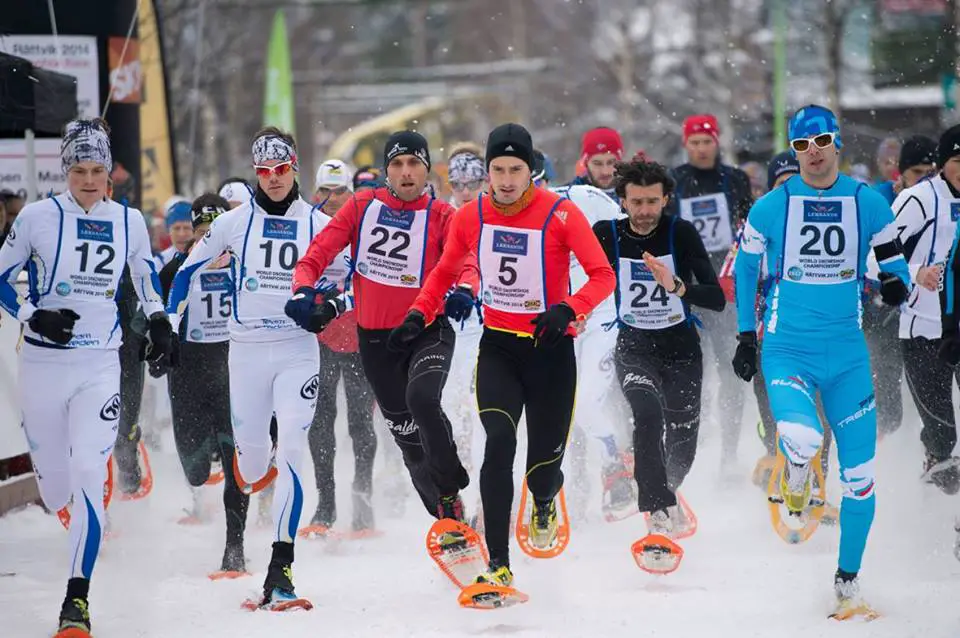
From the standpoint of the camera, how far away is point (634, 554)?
8.31 metres

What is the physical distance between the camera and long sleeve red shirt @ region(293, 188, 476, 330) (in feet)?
27.9

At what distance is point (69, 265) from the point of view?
7.70 m

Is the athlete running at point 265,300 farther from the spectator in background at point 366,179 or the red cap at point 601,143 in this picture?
the red cap at point 601,143

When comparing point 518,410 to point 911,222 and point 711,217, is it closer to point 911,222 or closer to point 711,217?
point 911,222

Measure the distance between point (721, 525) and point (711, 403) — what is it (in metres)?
4.49

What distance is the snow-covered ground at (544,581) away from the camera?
24.0ft

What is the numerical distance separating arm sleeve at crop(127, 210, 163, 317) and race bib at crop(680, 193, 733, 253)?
16.9ft

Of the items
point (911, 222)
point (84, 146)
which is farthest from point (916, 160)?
point (84, 146)

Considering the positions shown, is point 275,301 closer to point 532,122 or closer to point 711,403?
point 711,403

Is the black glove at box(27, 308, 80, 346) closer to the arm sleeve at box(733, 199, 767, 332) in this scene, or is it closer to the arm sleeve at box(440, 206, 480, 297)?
the arm sleeve at box(440, 206, 480, 297)

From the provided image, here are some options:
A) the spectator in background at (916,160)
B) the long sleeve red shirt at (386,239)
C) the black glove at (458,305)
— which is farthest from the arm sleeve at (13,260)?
the spectator in background at (916,160)

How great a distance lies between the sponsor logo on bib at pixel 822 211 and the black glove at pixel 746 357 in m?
0.69

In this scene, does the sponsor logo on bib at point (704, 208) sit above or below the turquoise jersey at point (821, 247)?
above

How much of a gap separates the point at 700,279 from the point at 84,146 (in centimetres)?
355
